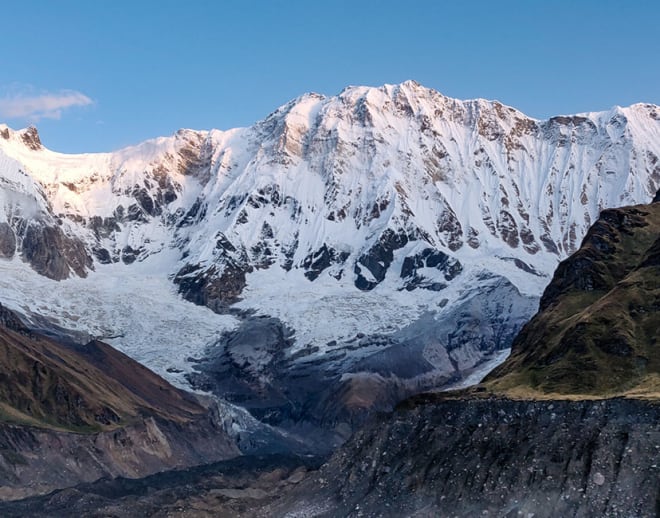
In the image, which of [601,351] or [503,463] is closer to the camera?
[503,463]

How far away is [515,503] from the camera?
12069 cm

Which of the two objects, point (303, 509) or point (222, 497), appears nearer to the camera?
point (303, 509)

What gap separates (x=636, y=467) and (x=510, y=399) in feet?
91.8

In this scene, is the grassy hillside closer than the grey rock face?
No

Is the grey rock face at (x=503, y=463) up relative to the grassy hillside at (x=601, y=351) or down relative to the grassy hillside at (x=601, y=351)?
down

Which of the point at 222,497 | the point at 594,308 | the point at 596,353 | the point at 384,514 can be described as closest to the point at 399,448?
the point at 384,514

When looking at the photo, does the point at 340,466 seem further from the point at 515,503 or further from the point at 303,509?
the point at 515,503

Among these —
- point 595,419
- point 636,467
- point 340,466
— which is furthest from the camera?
point 340,466

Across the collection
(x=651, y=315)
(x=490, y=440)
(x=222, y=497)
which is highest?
(x=651, y=315)

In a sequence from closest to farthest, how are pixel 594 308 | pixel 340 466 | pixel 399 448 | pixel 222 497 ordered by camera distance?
pixel 399 448 < pixel 340 466 < pixel 594 308 < pixel 222 497

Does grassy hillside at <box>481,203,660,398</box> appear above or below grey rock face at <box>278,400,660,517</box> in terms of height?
above

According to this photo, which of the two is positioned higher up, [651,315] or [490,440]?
[651,315]

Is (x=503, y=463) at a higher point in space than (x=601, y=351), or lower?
lower

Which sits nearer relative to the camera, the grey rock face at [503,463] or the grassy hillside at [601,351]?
the grey rock face at [503,463]
